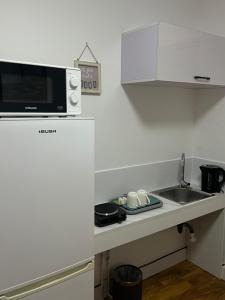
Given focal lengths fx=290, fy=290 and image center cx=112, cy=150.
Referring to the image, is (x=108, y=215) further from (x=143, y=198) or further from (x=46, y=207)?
(x=46, y=207)

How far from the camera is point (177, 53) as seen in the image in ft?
Result: 6.82

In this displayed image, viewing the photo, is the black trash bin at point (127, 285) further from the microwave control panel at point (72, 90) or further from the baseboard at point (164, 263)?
the microwave control panel at point (72, 90)

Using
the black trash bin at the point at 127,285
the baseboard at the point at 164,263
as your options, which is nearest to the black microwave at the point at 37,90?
the black trash bin at the point at 127,285

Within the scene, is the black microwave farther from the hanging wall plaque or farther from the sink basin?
the sink basin

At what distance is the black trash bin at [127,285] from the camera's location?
7.09 ft

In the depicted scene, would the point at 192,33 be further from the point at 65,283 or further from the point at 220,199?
the point at 65,283

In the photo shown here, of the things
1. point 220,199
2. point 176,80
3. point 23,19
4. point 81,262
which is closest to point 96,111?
point 176,80

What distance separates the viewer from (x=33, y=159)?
1.30 meters

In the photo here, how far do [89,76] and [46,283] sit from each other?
134 cm

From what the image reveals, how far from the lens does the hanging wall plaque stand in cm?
200

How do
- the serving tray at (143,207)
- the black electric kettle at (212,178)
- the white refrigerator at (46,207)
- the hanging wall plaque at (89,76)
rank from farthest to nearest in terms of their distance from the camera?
the black electric kettle at (212,178)
the serving tray at (143,207)
the hanging wall plaque at (89,76)
the white refrigerator at (46,207)

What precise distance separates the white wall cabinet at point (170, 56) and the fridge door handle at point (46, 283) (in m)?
1.29

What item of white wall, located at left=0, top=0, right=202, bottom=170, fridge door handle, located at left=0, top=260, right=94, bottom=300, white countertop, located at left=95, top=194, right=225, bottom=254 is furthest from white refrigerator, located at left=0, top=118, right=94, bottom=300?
white wall, located at left=0, top=0, right=202, bottom=170

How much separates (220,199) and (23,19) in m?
2.08
